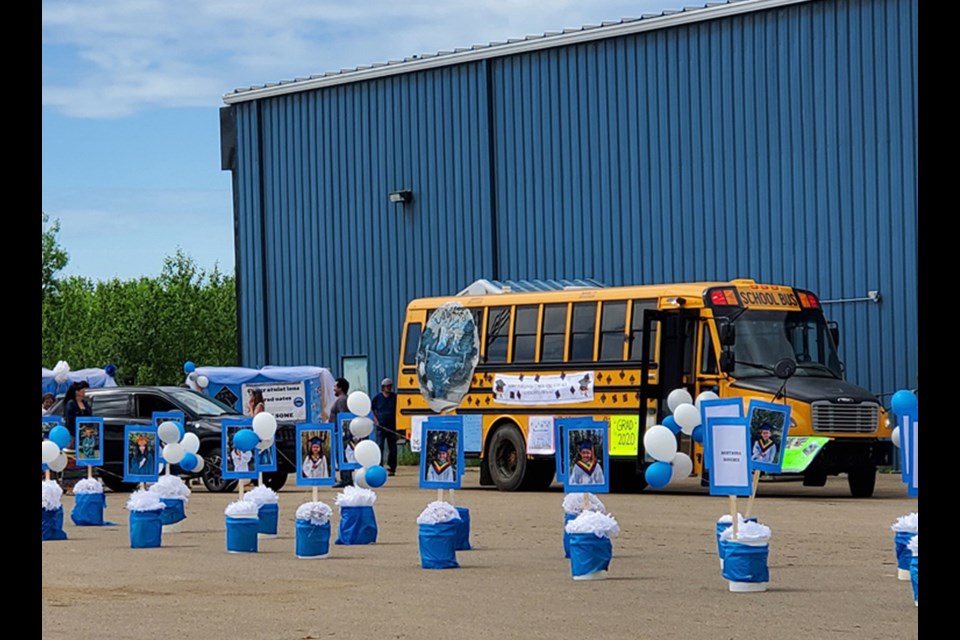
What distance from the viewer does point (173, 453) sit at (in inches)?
752

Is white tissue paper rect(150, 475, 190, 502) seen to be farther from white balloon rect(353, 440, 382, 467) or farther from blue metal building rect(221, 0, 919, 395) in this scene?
blue metal building rect(221, 0, 919, 395)

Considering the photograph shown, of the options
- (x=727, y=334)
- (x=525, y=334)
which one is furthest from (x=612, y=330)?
(x=727, y=334)

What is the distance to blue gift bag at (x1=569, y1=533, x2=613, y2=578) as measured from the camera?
1352 centimetres

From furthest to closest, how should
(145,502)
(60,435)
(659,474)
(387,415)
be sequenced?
(387,415), (60,435), (145,502), (659,474)

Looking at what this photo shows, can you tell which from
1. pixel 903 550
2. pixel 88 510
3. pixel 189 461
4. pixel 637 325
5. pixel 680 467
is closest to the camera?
pixel 903 550

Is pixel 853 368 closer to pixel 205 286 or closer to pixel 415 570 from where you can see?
pixel 415 570

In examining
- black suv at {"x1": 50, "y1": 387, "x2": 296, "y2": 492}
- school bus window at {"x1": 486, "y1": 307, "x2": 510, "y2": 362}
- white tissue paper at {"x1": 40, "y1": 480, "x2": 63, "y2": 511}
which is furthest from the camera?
school bus window at {"x1": 486, "y1": 307, "x2": 510, "y2": 362}

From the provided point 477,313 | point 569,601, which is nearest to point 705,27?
point 477,313

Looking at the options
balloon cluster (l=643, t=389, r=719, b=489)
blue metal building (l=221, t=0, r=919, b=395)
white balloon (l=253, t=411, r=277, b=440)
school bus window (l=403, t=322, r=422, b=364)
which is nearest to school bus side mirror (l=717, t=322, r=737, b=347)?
school bus window (l=403, t=322, r=422, b=364)

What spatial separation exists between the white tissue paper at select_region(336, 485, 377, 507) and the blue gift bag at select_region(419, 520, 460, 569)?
2.59 m

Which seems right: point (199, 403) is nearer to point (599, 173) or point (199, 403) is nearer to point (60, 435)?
point (60, 435)

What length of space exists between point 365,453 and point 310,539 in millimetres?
949
